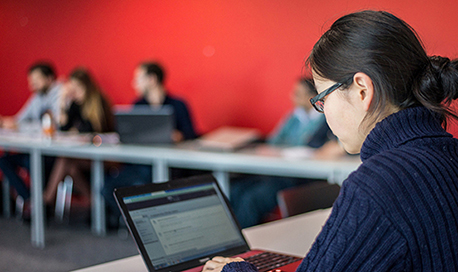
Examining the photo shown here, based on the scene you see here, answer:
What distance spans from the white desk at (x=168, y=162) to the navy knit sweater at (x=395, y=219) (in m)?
1.94

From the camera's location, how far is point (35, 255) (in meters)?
3.36

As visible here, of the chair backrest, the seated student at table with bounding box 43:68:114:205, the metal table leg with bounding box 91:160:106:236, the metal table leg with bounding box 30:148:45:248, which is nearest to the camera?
the chair backrest

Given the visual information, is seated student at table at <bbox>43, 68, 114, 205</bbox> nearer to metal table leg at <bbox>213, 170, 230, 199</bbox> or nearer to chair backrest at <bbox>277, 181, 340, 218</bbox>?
metal table leg at <bbox>213, 170, 230, 199</bbox>

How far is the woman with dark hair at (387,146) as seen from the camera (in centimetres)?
72

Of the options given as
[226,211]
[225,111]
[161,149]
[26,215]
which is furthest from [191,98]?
[226,211]

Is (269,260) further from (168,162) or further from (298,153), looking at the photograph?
(168,162)

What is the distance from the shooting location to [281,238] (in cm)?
146

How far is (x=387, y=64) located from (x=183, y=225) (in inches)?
24.4

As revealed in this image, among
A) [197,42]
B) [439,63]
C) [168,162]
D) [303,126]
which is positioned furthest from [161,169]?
[439,63]

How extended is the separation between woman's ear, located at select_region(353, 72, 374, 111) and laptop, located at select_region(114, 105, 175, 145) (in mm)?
2659

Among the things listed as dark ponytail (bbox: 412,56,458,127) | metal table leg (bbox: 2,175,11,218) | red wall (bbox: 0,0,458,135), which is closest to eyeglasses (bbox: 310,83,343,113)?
dark ponytail (bbox: 412,56,458,127)

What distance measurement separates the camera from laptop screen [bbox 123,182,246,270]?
1.06 meters

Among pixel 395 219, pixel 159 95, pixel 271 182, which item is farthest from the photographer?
pixel 159 95

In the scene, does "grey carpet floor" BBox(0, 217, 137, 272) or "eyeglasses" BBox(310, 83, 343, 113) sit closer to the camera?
"eyeglasses" BBox(310, 83, 343, 113)
